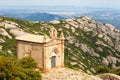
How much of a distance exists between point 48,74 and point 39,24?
132088mm

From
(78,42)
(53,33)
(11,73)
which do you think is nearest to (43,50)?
(53,33)

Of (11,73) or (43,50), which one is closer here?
(11,73)

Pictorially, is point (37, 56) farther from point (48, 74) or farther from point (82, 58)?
point (82, 58)

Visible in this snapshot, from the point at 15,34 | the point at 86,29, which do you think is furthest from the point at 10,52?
the point at 86,29

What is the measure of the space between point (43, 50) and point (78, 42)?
120m

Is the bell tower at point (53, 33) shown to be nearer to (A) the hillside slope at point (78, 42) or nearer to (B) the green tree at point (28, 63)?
(B) the green tree at point (28, 63)

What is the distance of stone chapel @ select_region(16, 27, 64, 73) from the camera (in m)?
56.4

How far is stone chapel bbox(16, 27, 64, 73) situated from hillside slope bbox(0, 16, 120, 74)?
61.3 meters

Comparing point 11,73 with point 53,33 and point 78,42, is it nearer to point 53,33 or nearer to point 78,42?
point 53,33

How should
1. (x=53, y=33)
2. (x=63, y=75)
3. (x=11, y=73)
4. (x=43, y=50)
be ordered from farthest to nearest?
(x=53, y=33) → (x=63, y=75) → (x=43, y=50) → (x=11, y=73)

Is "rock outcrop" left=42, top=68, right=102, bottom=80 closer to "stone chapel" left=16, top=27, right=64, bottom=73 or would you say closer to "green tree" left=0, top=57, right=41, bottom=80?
"stone chapel" left=16, top=27, right=64, bottom=73

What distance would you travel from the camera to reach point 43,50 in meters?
56.2

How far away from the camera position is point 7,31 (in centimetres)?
14000

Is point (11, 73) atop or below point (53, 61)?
atop
